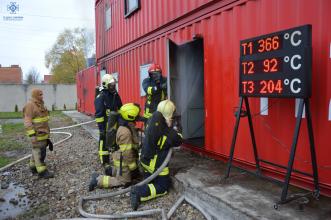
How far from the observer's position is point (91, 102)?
58.5 feet

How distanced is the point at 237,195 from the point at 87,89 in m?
15.4

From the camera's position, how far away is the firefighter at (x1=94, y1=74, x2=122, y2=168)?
261 inches

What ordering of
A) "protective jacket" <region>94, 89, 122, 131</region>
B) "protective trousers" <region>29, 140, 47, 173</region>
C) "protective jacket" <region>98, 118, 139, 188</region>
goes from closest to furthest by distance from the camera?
1. "protective jacket" <region>98, 118, 139, 188</region>
2. "protective trousers" <region>29, 140, 47, 173</region>
3. "protective jacket" <region>94, 89, 122, 131</region>

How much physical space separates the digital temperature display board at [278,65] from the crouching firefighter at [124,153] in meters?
1.98

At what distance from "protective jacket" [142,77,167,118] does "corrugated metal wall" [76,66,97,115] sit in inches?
385

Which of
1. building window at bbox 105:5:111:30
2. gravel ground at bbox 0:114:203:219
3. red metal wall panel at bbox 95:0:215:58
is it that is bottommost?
gravel ground at bbox 0:114:203:219

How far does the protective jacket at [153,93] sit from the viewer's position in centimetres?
687

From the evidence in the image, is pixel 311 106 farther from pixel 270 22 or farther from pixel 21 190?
pixel 21 190

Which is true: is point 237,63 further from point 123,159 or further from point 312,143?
point 123,159

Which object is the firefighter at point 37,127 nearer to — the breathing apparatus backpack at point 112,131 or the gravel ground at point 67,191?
the gravel ground at point 67,191

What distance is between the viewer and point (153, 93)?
6875mm

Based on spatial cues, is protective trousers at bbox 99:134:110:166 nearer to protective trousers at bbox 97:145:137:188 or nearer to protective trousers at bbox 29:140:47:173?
protective trousers at bbox 29:140:47:173

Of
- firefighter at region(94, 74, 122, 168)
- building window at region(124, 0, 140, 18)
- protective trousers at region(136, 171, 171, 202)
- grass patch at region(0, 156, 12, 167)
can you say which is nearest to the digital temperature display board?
protective trousers at region(136, 171, 171, 202)

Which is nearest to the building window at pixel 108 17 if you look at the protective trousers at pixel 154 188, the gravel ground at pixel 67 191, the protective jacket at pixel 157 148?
the gravel ground at pixel 67 191
